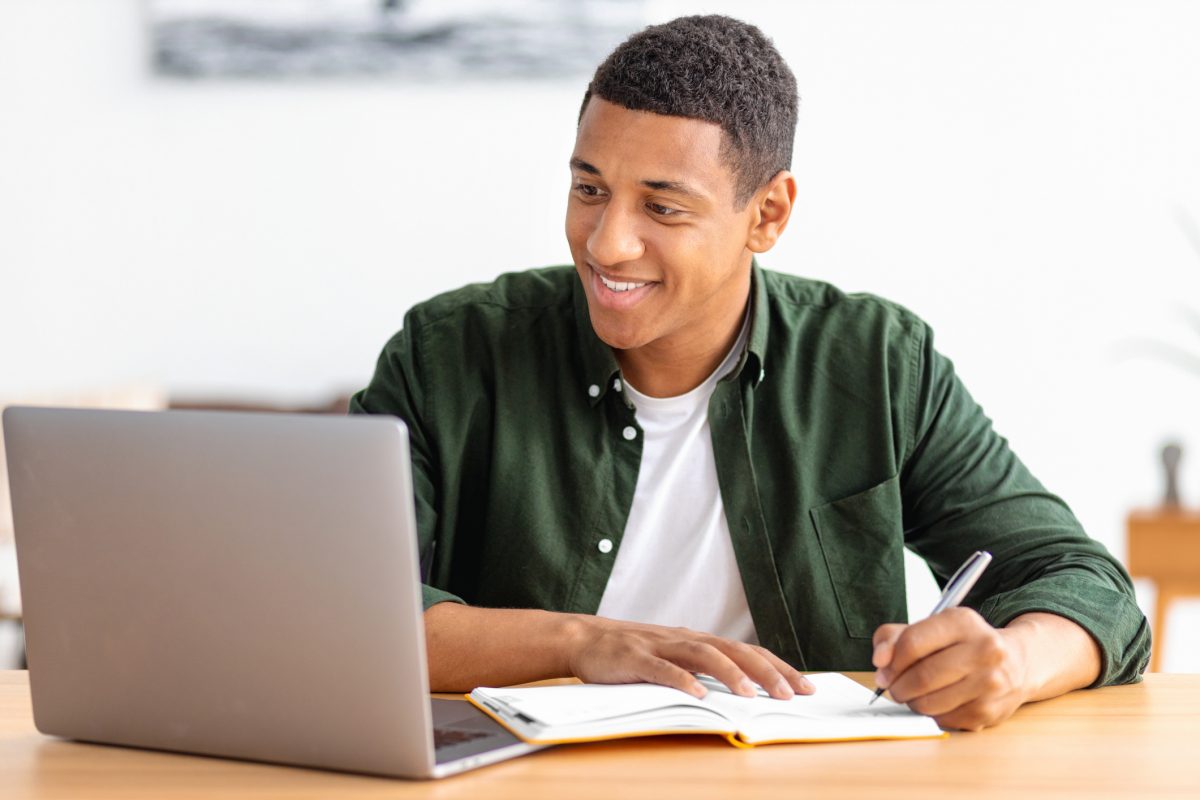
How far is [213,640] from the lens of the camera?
97cm

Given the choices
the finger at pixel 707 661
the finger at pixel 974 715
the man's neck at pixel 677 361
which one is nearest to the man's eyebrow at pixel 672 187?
the man's neck at pixel 677 361

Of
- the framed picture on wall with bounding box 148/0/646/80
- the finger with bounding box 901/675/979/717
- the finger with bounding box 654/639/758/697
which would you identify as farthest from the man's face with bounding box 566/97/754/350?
the framed picture on wall with bounding box 148/0/646/80

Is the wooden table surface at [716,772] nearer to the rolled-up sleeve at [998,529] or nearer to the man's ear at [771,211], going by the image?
the rolled-up sleeve at [998,529]

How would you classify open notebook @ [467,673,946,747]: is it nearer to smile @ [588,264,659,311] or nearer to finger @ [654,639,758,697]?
finger @ [654,639,758,697]

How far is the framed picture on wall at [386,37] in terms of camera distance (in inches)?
136

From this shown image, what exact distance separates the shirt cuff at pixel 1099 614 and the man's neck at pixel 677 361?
18.9 inches

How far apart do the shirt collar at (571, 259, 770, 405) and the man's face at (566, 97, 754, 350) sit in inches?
3.6

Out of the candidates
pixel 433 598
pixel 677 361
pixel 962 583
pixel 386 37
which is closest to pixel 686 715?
pixel 962 583

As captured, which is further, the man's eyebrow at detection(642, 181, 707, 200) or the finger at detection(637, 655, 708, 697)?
the man's eyebrow at detection(642, 181, 707, 200)

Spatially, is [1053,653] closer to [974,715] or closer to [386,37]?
[974,715]

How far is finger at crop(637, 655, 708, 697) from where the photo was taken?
3.67 feet

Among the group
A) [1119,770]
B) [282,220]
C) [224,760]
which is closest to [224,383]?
[282,220]

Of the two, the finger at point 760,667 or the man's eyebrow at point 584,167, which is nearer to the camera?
the finger at point 760,667

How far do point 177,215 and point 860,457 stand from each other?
97.0 inches
